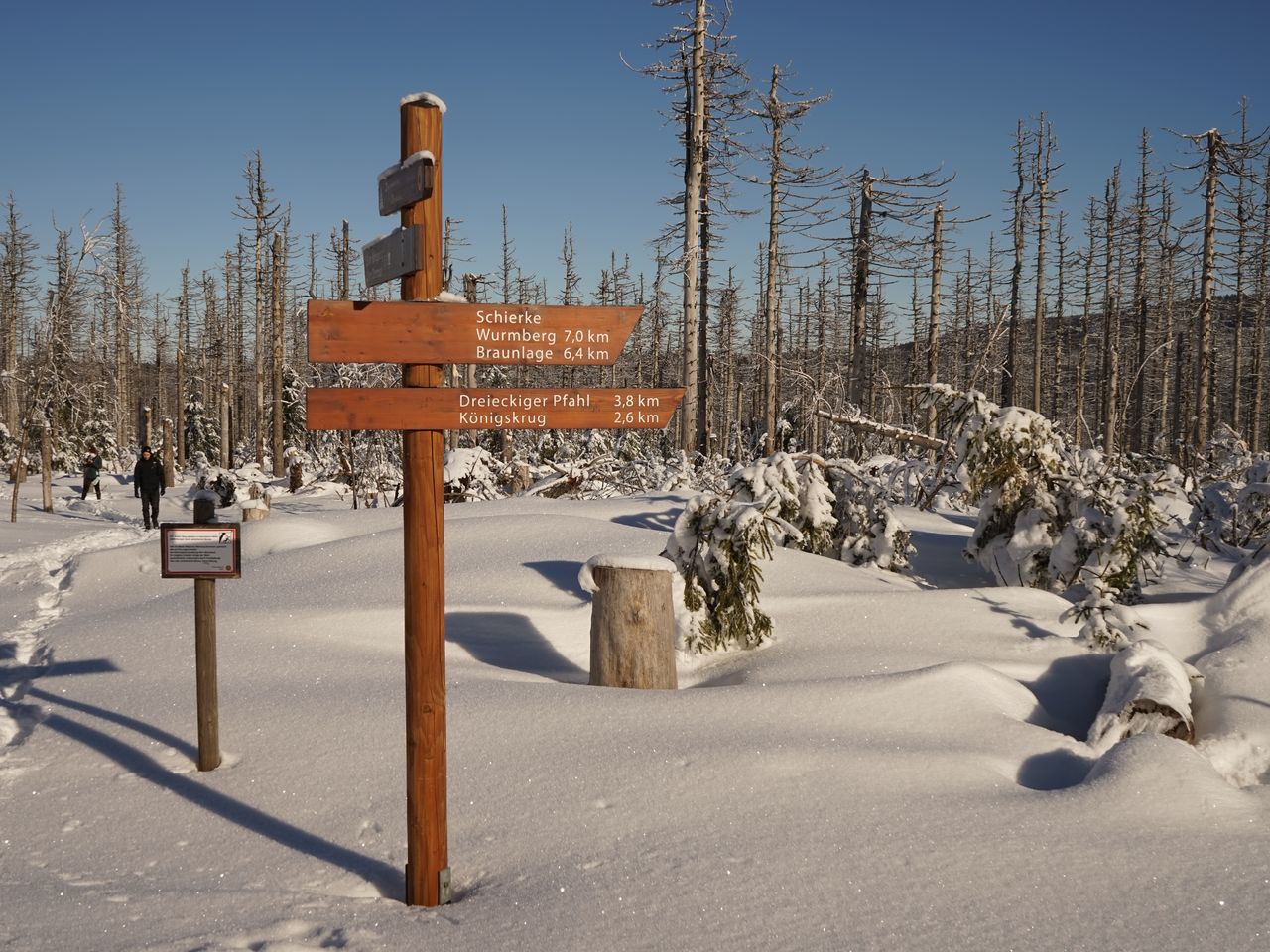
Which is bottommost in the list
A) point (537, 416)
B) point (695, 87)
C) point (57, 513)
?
point (57, 513)

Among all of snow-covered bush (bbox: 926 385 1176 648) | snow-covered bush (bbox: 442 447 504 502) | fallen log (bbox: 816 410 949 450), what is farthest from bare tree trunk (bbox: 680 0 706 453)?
snow-covered bush (bbox: 926 385 1176 648)

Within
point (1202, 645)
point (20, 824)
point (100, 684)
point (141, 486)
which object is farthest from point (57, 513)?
point (1202, 645)

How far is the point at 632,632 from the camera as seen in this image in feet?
20.0

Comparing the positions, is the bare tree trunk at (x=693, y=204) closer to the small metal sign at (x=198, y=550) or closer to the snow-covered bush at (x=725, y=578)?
the snow-covered bush at (x=725, y=578)

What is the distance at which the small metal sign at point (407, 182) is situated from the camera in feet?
10.7

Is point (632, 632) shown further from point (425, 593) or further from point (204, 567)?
point (425, 593)

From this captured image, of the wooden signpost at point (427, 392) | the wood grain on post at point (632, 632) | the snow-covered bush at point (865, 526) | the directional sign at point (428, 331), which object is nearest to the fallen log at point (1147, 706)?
the wood grain on post at point (632, 632)

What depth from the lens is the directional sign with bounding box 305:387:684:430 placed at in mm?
3309

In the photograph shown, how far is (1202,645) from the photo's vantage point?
22.6ft

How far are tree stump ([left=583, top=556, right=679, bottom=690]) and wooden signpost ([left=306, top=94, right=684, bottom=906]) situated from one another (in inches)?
103

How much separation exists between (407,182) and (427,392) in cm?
78

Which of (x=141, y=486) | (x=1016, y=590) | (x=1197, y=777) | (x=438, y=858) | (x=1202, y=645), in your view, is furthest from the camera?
(x=141, y=486)

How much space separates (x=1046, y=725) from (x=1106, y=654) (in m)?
1.11

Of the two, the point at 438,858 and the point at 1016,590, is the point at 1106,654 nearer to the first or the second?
the point at 1016,590
